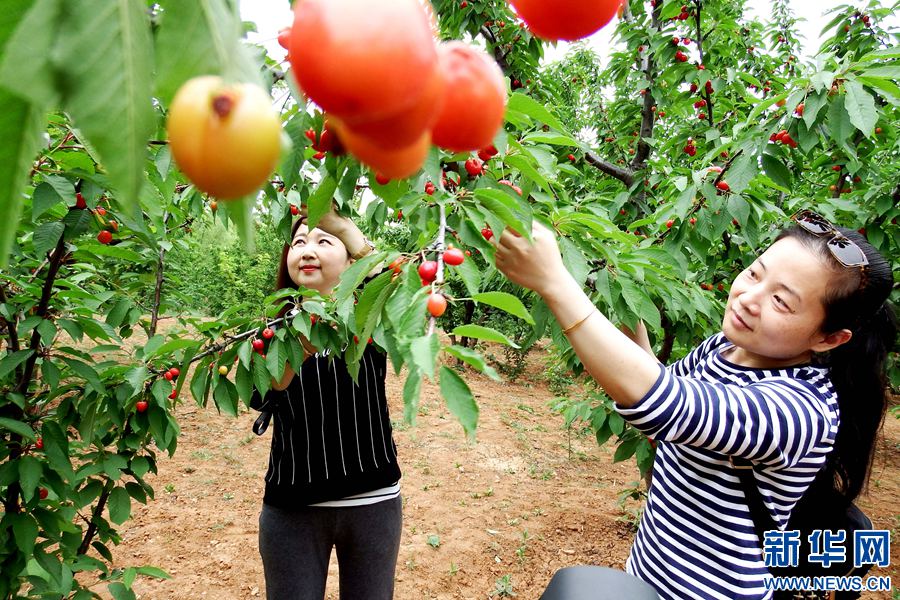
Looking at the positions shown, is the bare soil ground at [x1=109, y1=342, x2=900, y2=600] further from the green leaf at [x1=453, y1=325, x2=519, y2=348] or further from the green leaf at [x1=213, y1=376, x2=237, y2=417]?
the green leaf at [x1=453, y1=325, x2=519, y2=348]

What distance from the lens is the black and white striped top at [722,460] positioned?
122 cm

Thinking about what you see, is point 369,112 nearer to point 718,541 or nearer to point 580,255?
point 580,255

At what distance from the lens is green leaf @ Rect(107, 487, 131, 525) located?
208 cm

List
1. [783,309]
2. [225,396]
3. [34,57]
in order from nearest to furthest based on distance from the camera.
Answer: [34,57] → [783,309] → [225,396]

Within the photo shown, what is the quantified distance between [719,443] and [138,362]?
186 cm

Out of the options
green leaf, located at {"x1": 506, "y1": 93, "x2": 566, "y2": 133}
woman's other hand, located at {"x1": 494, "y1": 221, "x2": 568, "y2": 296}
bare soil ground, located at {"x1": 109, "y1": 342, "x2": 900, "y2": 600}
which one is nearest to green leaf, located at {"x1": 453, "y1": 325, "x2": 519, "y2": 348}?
green leaf, located at {"x1": 506, "y1": 93, "x2": 566, "y2": 133}

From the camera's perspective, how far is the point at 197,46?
0.29 meters

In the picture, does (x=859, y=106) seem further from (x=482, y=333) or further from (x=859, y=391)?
(x=482, y=333)

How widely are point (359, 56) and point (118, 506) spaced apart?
2383 millimetres

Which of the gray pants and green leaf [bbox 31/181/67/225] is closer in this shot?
green leaf [bbox 31/181/67/225]

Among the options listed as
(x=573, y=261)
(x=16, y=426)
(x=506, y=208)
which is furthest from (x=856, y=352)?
(x=16, y=426)

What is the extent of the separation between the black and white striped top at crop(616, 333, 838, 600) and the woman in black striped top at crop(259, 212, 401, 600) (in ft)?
3.34

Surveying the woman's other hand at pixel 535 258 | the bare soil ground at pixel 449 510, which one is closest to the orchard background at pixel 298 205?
the woman's other hand at pixel 535 258

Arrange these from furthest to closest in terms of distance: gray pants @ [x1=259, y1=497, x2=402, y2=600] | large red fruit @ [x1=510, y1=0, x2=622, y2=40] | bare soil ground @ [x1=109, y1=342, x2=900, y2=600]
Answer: bare soil ground @ [x1=109, y1=342, x2=900, y2=600], gray pants @ [x1=259, y1=497, x2=402, y2=600], large red fruit @ [x1=510, y1=0, x2=622, y2=40]
